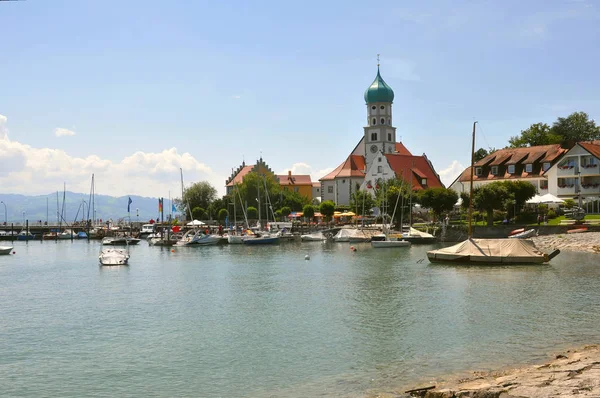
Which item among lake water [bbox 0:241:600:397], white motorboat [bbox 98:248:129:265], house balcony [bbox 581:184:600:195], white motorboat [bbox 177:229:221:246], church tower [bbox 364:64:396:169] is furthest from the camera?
church tower [bbox 364:64:396:169]

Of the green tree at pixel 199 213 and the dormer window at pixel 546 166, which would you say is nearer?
the dormer window at pixel 546 166

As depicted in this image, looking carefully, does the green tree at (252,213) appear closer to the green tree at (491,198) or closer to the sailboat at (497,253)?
the green tree at (491,198)

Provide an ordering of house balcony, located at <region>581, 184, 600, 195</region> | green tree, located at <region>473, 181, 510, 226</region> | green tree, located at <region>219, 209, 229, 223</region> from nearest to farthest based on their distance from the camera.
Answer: green tree, located at <region>473, 181, 510, 226</region> < house balcony, located at <region>581, 184, 600, 195</region> < green tree, located at <region>219, 209, 229, 223</region>

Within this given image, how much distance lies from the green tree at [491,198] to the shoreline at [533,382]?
6211 centimetres

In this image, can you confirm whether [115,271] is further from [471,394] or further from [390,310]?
[471,394]

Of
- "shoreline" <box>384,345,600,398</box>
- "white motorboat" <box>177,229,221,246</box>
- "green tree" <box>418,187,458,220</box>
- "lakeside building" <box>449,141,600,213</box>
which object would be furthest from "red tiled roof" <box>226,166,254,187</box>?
"shoreline" <box>384,345,600,398</box>

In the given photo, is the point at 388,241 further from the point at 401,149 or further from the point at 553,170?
the point at 401,149

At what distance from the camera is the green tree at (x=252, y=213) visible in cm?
13775

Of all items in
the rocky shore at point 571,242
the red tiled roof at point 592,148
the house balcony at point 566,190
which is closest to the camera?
the rocky shore at point 571,242

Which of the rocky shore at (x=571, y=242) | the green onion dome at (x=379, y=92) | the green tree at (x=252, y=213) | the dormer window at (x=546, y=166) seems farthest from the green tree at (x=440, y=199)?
the green onion dome at (x=379, y=92)

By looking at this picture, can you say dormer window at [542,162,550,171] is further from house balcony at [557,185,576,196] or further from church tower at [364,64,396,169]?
church tower at [364,64,396,169]

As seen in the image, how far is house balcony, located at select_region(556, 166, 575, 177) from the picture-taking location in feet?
299

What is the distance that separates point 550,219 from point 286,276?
45108 mm

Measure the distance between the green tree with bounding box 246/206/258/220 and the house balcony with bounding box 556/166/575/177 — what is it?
65138mm
